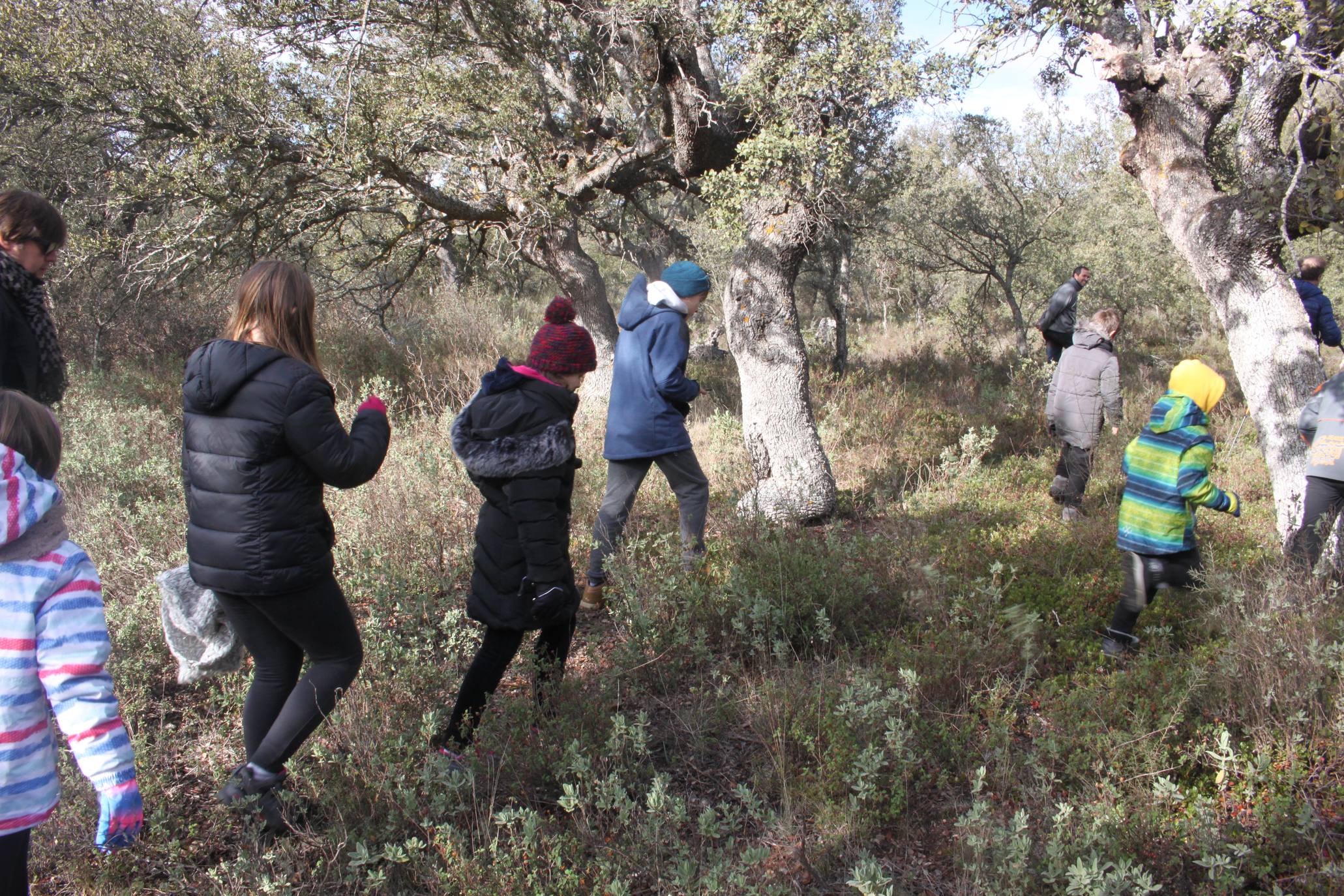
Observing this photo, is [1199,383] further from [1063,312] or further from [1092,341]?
[1063,312]

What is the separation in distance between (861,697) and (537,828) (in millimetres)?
1263

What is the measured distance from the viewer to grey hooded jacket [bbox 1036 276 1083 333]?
25.2ft

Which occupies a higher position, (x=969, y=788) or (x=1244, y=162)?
(x=1244, y=162)

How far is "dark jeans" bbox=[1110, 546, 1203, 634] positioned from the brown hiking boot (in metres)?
2.58

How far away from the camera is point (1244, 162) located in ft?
18.1

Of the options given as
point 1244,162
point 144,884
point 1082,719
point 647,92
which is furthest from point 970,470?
point 144,884

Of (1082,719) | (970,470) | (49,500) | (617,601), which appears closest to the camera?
(49,500)

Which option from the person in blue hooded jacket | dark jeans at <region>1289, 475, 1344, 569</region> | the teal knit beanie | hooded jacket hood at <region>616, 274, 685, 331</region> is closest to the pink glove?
the person in blue hooded jacket

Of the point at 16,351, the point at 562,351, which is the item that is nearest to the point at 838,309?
the point at 562,351

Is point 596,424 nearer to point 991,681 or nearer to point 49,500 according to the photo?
point 991,681

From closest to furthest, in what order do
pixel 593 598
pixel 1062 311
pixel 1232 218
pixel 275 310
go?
1. pixel 275 310
2. pixel 593 598
3. pixel 1232 218
4. pixel 1062 311

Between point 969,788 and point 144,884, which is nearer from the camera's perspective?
point 144,884

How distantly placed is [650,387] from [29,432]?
285cm

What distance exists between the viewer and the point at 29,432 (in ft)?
5.98
